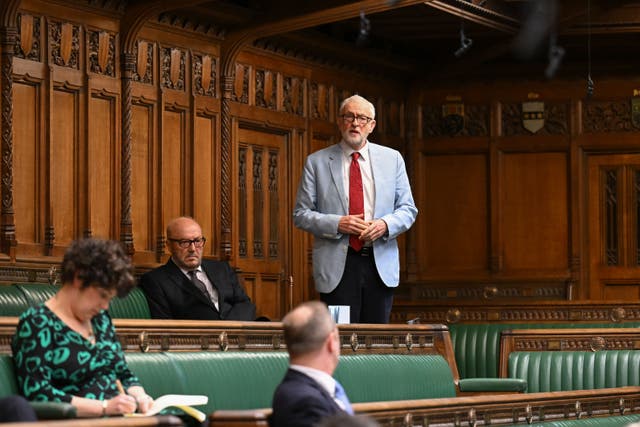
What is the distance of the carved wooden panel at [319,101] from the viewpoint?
Answer: 1155 cm

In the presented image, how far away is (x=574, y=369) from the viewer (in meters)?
7.70

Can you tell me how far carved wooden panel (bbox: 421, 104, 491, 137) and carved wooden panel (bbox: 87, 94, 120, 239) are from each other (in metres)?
4.07

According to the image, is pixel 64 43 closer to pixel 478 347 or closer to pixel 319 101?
pixel 319 101

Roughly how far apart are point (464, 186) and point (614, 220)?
137 cm

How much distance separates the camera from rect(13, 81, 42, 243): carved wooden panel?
858 centimetres

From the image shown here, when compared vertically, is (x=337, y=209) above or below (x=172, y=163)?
below

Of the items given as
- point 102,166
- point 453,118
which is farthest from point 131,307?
point 453,118

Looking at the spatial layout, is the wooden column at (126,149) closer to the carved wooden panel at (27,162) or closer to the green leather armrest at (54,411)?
the carved wooden panel at (27,162)

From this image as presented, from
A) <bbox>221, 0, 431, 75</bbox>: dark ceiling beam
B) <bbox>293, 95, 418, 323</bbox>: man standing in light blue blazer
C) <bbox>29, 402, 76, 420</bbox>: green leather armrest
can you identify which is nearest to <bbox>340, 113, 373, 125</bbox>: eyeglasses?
<bbox>293, 95, 418, 323</bbox>: man standing in light blue blazer

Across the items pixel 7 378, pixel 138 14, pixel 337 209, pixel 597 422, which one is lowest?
pixel 597 422

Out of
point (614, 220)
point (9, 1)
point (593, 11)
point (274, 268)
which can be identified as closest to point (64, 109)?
point (9, 1)

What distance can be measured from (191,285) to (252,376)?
2066 mm

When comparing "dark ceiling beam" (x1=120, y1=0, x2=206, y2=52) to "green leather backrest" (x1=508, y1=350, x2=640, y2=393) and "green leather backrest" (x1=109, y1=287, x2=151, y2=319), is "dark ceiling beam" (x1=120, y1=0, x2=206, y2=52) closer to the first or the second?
A: "green leather backrest" (x1=109, y1=287, x2=151, y2=319)

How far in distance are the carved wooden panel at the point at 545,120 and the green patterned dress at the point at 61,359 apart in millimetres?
8369
